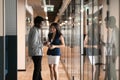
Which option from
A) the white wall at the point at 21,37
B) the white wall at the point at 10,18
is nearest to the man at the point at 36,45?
the white wall at the point at 10,18

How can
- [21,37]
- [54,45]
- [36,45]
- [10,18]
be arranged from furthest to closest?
[21,37] < [54,45] < [36,45] < [10,18]

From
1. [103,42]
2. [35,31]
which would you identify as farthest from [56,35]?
[103,42]

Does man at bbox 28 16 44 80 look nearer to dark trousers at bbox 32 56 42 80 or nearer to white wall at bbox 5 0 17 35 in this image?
dark trousers at bbox 32 56 42 80

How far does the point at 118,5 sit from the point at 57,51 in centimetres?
478

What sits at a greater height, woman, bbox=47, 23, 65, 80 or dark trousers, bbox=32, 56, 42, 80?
woman, bbox=47, 23, 65, 80

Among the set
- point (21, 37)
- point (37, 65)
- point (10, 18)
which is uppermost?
point (10, 18)

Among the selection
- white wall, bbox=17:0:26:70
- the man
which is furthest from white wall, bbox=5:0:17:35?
white wall, bbox=17:0:26:70

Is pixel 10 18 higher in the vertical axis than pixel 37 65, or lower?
higher

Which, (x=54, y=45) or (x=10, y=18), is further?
(x=54, y=45)

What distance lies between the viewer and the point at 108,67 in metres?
3.22

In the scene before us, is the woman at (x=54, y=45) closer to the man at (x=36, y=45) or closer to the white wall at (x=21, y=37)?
the man at (x=36, y=45)

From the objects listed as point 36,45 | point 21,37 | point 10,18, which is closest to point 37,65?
point 36,45

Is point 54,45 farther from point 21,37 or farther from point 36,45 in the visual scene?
point 21,37

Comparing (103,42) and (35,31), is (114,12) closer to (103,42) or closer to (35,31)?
(103,42)
